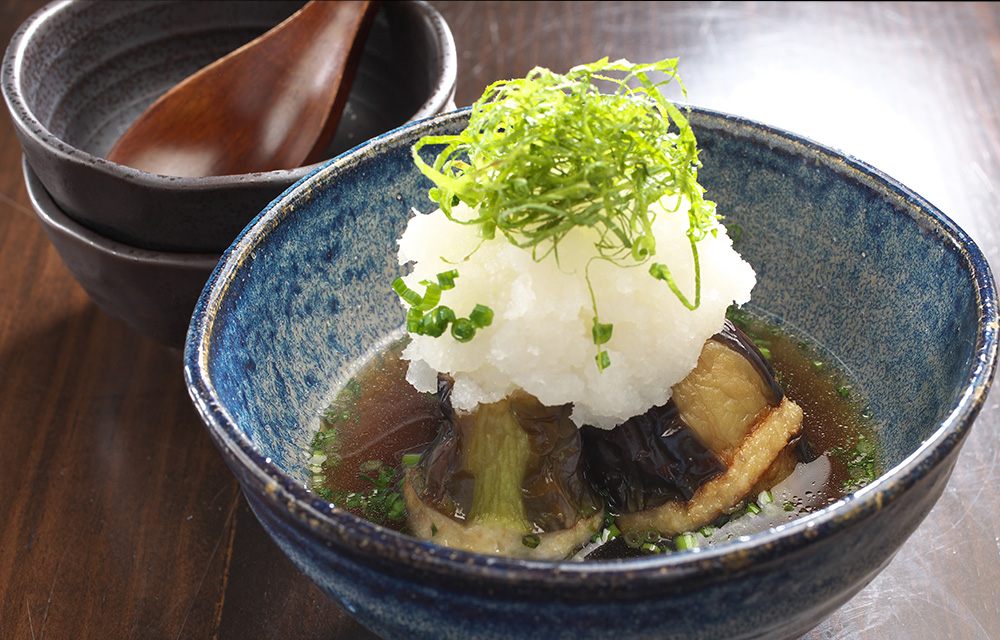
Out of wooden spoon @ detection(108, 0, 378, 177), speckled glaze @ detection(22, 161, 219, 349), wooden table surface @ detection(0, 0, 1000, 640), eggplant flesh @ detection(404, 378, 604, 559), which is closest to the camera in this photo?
eggplant flesh @ detection(404, 378, 604, 559)

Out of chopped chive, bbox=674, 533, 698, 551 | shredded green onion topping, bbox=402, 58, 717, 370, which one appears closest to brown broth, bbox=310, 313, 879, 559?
chopped chive, bbox=674, 533, 698, 551

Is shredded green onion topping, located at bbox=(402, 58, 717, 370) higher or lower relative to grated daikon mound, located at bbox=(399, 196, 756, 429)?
higher

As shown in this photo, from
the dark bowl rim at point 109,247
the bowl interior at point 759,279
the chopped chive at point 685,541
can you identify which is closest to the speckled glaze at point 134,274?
the dark bowl rim at point 109,247

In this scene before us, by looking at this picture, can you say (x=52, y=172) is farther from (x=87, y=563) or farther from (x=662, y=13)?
(x=662, y=13)

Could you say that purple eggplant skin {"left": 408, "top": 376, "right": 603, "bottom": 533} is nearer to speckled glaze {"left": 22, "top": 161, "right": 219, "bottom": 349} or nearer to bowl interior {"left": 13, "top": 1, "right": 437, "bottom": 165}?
speckled glaze {"left": 22, "top": 161, "right": 219, "bottom": 349}

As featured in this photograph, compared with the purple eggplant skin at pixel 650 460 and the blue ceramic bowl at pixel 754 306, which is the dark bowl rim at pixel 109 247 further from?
the purple eggplant skin at pixel 650 460

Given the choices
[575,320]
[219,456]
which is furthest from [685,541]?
[219,456]

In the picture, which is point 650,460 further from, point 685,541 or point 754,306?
point 754,306
